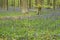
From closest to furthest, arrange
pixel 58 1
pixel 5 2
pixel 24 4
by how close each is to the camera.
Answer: pixel 24 4
pixel 5 2
pixel 58 1

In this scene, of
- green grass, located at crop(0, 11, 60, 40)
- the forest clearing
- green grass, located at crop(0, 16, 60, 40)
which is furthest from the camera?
green grass, located at crop(0, 16, 60, 40)

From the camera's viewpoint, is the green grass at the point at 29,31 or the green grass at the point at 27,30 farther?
the green grass at the point at 27,30

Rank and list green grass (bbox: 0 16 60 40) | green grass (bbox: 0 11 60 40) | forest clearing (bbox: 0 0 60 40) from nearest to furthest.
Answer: green grass (bbox: 0 11 60 40) < forest clearing (bbox: 0 0 60 40) < green grass (bbox: 0 16 60 40)

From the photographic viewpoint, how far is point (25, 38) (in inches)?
340

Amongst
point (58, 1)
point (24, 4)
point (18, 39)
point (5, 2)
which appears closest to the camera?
point (18, 39)

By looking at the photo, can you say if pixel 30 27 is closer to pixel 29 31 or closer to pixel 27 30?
pixel 27 30

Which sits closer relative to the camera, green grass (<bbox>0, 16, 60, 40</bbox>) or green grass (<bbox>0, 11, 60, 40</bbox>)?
green grass (<bbox>0, 11, 60, 40</bbox>)

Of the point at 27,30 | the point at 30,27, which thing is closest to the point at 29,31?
the point at 27,30

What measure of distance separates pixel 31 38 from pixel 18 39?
576mm

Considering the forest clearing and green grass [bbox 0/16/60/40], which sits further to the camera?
green grass [bbox 0/16/60/40]

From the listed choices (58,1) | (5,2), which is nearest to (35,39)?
(5,2)

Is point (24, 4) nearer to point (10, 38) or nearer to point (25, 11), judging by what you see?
point (25, 11)

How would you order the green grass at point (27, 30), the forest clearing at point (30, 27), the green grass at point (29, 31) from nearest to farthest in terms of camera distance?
the green grass at point (29, 31)
the forest clearing at point (30, 27)
the green grass at point (27, 30)

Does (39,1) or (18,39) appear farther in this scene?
(39,1)
